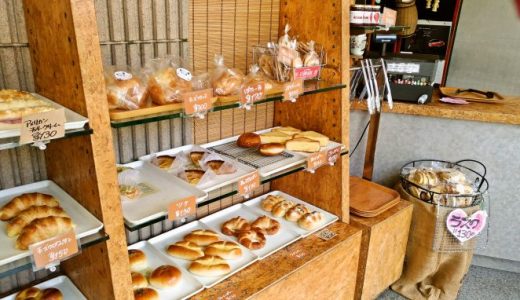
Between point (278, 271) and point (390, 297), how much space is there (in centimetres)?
117

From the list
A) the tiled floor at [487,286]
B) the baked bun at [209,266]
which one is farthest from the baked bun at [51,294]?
the tiled floor at [487,286]

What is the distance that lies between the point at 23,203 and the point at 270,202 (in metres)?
1.14

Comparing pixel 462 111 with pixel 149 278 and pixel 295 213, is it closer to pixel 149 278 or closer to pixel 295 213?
pixel 295 213

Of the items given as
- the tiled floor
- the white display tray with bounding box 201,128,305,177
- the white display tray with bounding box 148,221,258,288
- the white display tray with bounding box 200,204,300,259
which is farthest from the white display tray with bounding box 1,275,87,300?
the tiled floor

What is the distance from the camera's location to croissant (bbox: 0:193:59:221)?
1.17 meters

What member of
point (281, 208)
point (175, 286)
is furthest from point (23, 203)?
point (281, 208)

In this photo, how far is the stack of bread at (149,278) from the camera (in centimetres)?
140

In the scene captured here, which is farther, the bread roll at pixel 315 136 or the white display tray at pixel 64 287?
the bread roll at pixel 315 136

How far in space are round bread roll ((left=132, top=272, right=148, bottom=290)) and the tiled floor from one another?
154 centimetres

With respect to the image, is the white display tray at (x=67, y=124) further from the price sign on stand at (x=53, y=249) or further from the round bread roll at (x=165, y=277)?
the round bread roll at (x=165, y=277)

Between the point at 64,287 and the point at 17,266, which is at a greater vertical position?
the point at 17,266

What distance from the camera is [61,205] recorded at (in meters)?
1.23

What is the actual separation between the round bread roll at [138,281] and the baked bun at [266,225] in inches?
21.3

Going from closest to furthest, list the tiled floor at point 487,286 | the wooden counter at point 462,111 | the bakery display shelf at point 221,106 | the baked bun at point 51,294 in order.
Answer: the bakery display shelf at point 221,106
the baked bun at point 51,294
the wooden counter at point 462,111
the tiled floor at point 487,286
